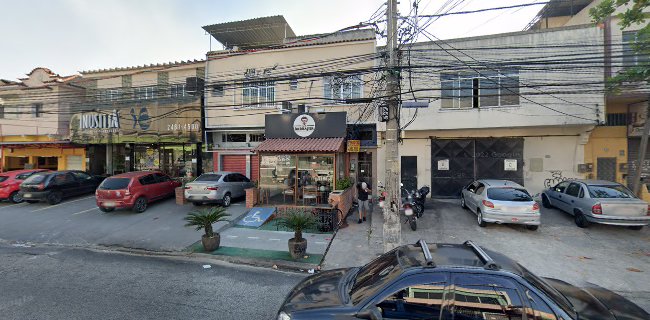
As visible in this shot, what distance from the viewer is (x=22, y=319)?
443 centimetres

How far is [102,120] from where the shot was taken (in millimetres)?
16734

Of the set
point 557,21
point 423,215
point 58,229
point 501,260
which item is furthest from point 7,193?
point 557,21

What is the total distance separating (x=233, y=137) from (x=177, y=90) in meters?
4.23

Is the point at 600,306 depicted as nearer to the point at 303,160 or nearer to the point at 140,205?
the point at 303,160

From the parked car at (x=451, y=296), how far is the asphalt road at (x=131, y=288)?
1.76 meters

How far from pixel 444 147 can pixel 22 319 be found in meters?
14.6

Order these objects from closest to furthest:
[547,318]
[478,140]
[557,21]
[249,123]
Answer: [547,318], [478,140], [249,123], [557,21]

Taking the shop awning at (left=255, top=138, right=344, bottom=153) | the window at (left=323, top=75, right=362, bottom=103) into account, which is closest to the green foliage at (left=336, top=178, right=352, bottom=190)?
the shop awning at (left=255, top=138, right=344, bottom=153)

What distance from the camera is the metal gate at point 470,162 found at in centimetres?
1312

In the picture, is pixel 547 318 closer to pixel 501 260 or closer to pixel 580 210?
pixel 501 260

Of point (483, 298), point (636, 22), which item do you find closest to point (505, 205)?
point (483, 298)

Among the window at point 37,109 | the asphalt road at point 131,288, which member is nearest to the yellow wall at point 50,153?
the window at point 37,109

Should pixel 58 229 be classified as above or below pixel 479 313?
below

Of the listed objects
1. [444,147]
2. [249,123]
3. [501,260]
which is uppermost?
[249,123]
